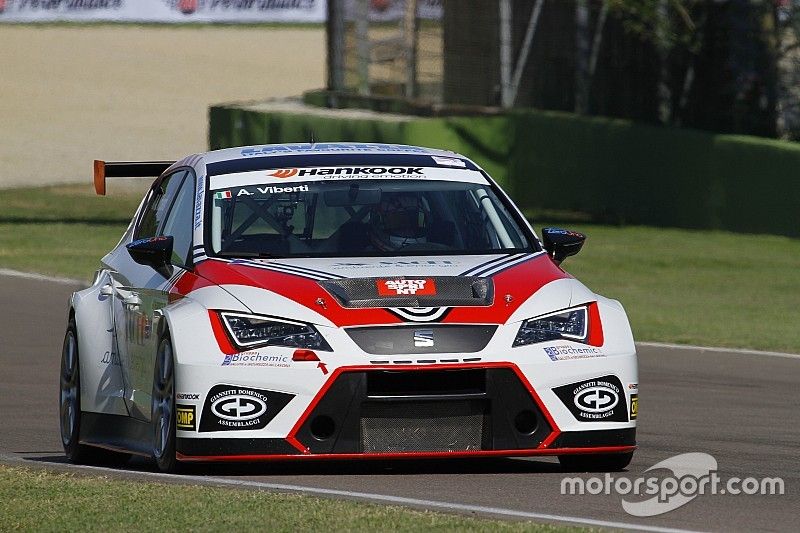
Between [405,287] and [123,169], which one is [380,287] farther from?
[123,169]

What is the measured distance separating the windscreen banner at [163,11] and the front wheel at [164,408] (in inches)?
1938

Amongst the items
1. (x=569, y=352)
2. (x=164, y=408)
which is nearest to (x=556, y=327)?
(x=569, y=352)

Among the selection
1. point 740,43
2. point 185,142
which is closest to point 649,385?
point 740,43

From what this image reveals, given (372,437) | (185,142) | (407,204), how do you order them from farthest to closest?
(185,142) < (407,204) < (372,437)

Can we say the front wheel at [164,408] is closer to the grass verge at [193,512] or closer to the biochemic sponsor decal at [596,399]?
the grass verge at [193,512]

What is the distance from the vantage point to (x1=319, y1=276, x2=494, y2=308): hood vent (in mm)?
7918

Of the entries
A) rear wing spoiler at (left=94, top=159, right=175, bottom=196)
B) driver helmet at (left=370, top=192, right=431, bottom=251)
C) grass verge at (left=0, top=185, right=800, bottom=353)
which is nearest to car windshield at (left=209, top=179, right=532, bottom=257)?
driver helmet at (left=370, top=192, right=431, bottom=251)

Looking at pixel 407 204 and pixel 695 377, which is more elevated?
pixel 407 204

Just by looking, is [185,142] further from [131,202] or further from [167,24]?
[167,24]

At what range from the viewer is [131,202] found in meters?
30.1

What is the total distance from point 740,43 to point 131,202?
31.0 ft

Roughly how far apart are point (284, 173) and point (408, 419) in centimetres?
169

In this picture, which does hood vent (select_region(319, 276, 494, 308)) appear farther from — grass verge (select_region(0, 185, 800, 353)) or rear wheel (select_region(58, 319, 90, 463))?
grass verge (select_region(0, 185, 800, 353))
